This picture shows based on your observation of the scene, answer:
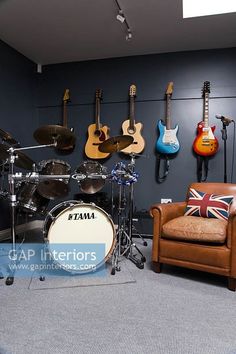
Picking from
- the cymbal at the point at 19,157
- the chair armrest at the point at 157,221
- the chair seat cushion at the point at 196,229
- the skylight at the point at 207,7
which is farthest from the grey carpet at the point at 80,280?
the skylight at the point at 207,7

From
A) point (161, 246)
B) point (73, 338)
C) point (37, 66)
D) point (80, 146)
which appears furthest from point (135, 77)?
point (73, 338)

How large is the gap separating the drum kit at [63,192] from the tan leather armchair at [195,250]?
1.08 ft

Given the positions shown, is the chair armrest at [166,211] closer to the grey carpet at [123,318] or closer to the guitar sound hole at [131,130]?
the grey carpet at [123,318]

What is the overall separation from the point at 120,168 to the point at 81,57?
219 centimetres

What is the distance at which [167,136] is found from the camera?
3404 mm

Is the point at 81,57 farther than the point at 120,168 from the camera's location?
Yes

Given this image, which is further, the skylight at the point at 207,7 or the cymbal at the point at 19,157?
the skylight at the point at 207,7

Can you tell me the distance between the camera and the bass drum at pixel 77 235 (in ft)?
6.89

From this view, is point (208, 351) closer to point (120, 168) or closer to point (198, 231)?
point (198, 231)

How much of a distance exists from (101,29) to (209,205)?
7.61 feet

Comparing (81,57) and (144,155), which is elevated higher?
(81,57)

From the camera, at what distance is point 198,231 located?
2.11m

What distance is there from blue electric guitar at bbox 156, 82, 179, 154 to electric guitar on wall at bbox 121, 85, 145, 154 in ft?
0.80

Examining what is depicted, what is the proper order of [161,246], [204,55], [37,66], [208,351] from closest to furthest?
[208,351] < [161,246] < [204,55] < [37,66]
